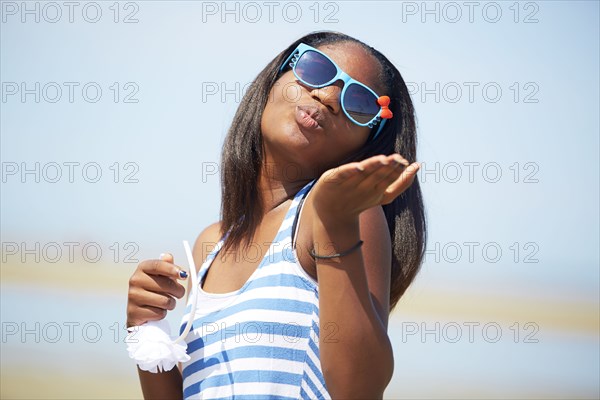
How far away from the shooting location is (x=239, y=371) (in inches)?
76.0

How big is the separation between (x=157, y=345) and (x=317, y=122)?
722mm

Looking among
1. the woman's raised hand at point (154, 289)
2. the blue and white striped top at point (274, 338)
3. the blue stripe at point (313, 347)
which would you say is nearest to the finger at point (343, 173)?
the blue and white striped top at point (274, 338)

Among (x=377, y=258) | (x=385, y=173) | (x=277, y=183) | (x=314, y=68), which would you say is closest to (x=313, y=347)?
(x=377, y=258)

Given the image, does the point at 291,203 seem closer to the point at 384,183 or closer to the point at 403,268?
the point at 403,268

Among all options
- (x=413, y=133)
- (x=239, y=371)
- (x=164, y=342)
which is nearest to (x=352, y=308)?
(x=239, y=371)

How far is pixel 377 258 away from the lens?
182 cm

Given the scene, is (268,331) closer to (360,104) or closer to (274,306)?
(274,306)

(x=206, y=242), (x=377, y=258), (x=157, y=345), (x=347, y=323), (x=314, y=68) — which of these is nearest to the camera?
(x=347, y=323)

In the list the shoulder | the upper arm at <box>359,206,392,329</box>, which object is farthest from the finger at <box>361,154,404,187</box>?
the shoulder

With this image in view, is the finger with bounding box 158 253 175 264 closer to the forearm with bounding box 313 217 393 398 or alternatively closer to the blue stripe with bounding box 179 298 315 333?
the blue stripe with bounding box 179 298 315 333

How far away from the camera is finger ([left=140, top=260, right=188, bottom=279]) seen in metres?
2.00

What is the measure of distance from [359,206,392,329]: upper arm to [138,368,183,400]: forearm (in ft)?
2.42

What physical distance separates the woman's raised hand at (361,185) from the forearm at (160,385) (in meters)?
0.87

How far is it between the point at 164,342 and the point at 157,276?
17 cm
